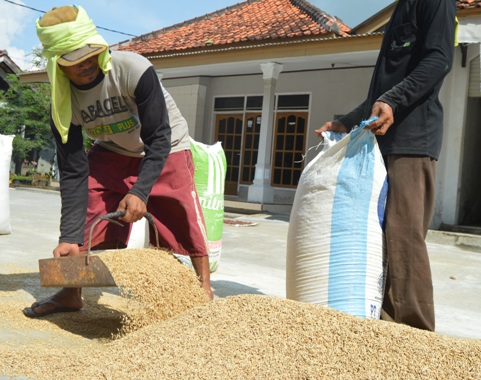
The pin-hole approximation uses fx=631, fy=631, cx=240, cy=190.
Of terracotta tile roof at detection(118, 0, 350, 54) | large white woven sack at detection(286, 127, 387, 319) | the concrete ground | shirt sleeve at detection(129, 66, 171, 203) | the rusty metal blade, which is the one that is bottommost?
the concrete ground

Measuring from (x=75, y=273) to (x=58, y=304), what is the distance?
712mm

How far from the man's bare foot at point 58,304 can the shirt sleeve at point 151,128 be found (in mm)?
844

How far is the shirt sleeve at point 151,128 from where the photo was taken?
10.5 feet

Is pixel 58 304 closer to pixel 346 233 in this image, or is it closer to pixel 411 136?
pixel 346 233

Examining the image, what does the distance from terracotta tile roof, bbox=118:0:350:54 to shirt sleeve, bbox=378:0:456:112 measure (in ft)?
30.6

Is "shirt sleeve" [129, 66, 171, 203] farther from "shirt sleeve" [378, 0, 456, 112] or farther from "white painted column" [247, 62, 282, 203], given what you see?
"white painted column" [247, 62, 282, 203]

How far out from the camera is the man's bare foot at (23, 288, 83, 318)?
3.44 meters

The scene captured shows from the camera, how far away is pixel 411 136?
311 centimetres

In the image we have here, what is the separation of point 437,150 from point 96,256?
5.73ft

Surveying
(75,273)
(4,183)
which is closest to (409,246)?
(75,273)

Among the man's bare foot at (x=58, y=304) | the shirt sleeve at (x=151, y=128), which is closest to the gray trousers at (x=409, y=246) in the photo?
the shirt sleeve at (x=151, y=128)

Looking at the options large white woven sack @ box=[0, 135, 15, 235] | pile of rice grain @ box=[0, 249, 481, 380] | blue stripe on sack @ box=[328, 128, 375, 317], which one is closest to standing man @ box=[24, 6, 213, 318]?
pile of rice grain @ box=[0, 249, 481, 380]

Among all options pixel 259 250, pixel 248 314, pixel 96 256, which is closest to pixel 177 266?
pixel 96 256

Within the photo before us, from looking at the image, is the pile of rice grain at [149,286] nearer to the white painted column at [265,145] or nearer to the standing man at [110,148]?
the standing man at [110,148]
